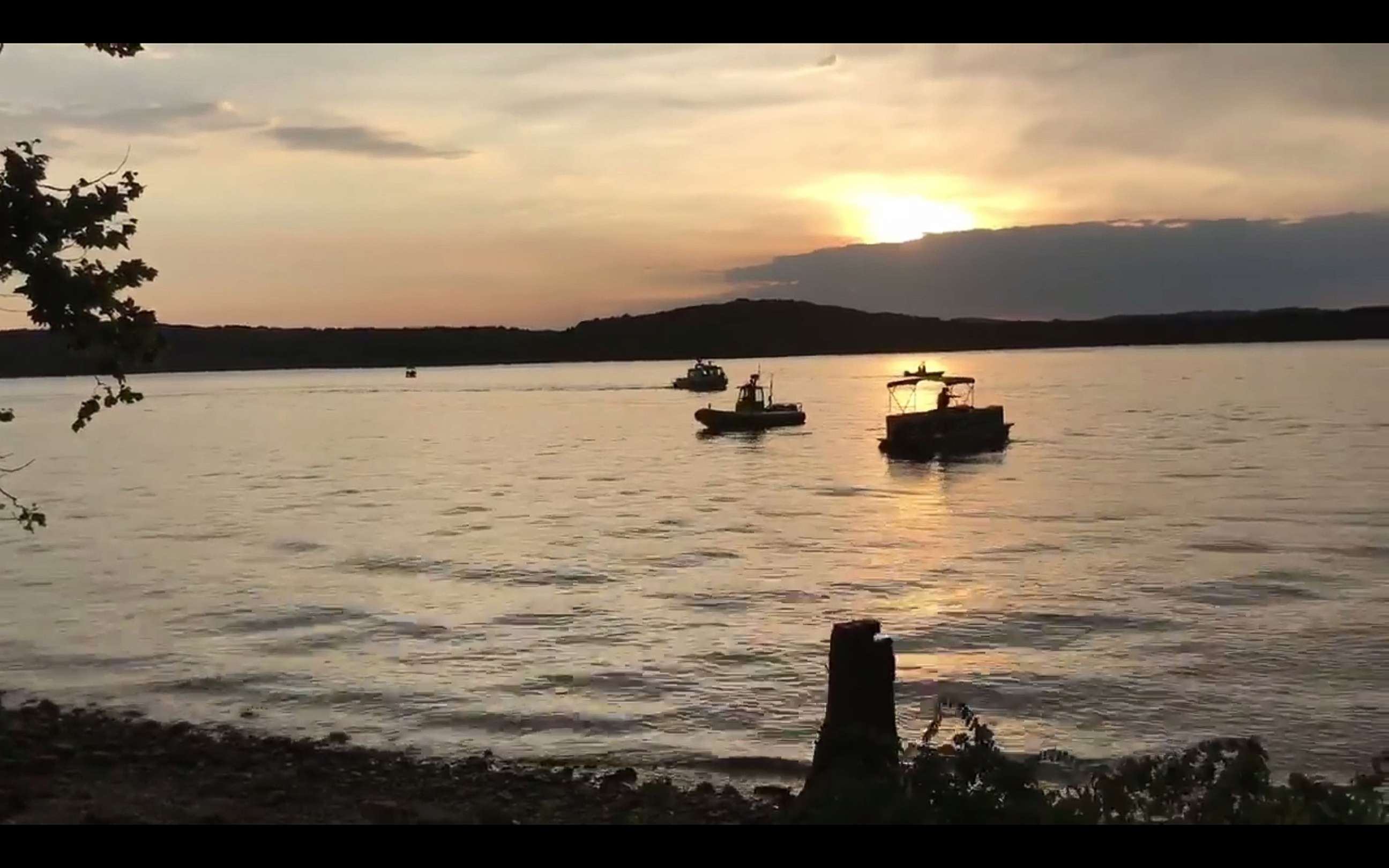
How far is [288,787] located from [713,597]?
14.9m

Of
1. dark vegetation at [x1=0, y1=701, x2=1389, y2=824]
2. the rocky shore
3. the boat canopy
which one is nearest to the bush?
dark vegetation at [x1=0, y1=701, x2=1389, y2=824]

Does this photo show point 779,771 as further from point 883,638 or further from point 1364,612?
point 1364,612

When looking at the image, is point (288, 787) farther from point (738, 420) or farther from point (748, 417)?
point (748, 417)

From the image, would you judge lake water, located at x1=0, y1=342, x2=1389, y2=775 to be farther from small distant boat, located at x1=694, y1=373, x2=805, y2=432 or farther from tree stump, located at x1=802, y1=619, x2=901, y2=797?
small distant boat, located at x1=694, y1=373, x2=805, y2=432

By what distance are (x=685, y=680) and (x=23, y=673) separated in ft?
33.8

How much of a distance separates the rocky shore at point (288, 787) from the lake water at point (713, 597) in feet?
5.41

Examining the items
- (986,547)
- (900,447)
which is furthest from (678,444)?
(986,547)

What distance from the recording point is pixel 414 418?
412 feet

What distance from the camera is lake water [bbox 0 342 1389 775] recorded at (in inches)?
610

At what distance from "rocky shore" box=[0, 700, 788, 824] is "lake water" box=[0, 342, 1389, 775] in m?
1.65

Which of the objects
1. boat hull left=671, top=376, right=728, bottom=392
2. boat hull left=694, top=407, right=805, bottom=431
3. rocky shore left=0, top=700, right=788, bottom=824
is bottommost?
rocky shore left=0, top=700, right=788, bottom=824

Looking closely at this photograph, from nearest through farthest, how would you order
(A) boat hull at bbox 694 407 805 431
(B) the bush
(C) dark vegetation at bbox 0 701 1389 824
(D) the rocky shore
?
(B) the bush → (C) dark vegetation at bbox 0 701 1389 824 → (D) the rocky shore → (A) boat hull at bbox 694 407 805 431
